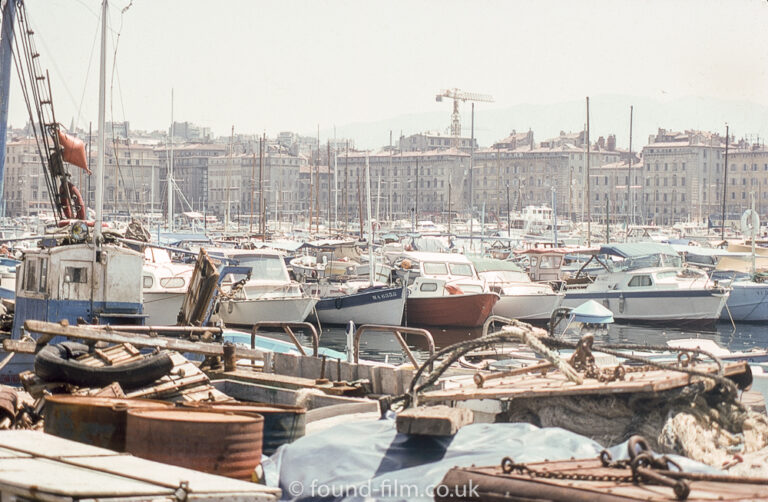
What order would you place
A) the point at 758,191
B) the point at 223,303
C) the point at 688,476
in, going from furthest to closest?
1. the point at 758,191
2. the point at 223,303
3. the point at 688,476

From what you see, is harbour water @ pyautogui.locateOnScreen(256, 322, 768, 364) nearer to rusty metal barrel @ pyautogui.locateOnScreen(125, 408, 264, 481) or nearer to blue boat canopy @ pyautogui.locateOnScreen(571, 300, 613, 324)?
blue boat canopy @ pyautogui.locateOnScreen(571, 300, 613, 324)

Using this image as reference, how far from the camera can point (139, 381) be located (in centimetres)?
1119

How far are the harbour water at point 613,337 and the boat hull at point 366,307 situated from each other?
1.95 ft

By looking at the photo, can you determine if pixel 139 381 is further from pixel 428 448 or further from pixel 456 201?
pixel 456 201

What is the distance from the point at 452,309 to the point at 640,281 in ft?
31.4

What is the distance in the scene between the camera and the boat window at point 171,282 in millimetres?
32875

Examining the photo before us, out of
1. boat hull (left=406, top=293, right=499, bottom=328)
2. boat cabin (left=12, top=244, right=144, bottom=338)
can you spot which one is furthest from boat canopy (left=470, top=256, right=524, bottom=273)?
boat cabin (left=12, top=244, right=144, bottom=338)

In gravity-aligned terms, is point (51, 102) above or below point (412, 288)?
above

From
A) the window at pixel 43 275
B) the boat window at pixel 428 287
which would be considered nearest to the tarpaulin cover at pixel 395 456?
the window at pixel 43 275

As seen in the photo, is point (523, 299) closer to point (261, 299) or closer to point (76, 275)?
point (261, 299)

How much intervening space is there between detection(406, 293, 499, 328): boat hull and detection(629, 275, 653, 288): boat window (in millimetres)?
8101

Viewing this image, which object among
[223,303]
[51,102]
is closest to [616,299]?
[223,303]

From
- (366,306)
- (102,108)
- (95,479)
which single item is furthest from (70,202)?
(95,479)

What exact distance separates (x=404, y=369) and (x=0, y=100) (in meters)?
13.0
